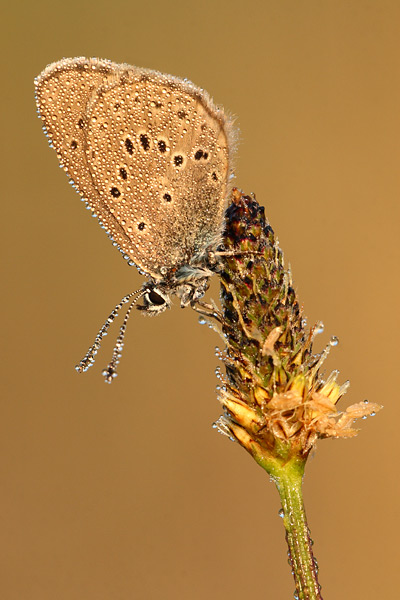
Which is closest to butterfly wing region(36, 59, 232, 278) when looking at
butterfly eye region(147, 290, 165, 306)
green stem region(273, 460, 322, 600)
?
butterfly eye region(147, 290, 165, 306)

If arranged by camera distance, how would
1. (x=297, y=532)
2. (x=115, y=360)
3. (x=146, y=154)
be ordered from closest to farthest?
(x=297, y=532), (x=115, y=360), (x=146, y=154)

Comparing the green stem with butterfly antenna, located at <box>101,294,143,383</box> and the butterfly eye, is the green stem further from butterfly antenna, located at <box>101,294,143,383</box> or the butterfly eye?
the butterfly eye

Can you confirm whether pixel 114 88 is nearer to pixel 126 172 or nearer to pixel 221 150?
pixel 126 172

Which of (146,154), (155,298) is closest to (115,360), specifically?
(155,298)

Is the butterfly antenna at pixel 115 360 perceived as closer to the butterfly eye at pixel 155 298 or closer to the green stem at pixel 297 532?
the butterfly eye at pixel 155 298

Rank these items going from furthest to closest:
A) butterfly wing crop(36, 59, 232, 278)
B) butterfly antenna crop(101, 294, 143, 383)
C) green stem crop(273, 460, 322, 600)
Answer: butterfly wing crop(36, 59, 232, 278), butterfly antenna crop(101, 294, 143, 383), green stem crop(273, 460, 322, 600)

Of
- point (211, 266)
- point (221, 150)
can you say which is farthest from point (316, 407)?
point (221, 150)

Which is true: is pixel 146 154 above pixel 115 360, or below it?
above

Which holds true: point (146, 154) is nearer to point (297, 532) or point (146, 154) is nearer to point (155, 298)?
point (155, 298)
